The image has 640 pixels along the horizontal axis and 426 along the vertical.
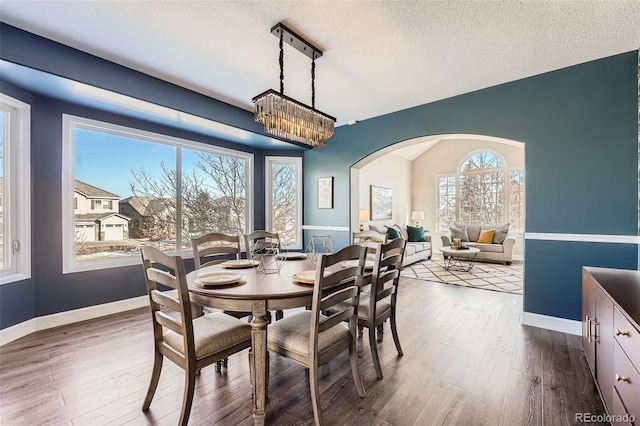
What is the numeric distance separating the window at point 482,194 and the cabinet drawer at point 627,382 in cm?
702

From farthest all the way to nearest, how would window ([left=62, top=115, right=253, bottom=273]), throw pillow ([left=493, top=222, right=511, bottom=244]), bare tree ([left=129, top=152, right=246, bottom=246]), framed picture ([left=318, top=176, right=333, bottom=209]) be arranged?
throw pillow ([left=493, top=222, right=511, bottom=244])
framed picture ([left=318, top=176, right=333, bottom=209])
bare tree ([left=129, top=152, right=246, bottom=246])
window ([left=62, top=115, right=253, bottom=273])

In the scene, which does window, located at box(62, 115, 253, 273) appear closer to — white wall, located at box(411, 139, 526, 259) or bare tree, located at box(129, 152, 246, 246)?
bare tree, located at box(129, 152, 246, 246)

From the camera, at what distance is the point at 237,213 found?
187 inches

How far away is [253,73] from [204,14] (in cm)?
90

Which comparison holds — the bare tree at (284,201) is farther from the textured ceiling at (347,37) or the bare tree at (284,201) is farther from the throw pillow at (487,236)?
the throw pillow at (487,236)

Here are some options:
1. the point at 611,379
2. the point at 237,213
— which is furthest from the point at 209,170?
the point at 611,379

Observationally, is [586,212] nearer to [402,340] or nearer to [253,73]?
[402,340]

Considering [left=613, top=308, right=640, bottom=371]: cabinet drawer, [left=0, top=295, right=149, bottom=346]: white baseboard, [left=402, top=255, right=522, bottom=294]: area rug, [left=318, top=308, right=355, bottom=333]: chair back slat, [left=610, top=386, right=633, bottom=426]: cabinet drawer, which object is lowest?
[left=402, top=255, right=522, bottom=294]: area rug

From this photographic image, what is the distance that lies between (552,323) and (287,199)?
4057mm

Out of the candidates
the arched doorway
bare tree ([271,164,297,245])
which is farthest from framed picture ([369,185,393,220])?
bare tree ([271,164,297,245])

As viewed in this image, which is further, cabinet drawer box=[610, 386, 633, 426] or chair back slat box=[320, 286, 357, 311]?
chair back slat box=[320, 286, 357, 311]

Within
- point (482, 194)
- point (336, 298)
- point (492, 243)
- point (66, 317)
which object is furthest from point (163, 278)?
point (482, 194)

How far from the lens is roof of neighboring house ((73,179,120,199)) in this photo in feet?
10.3

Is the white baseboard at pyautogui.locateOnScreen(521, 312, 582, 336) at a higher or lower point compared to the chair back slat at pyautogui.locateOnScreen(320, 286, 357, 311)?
lower
